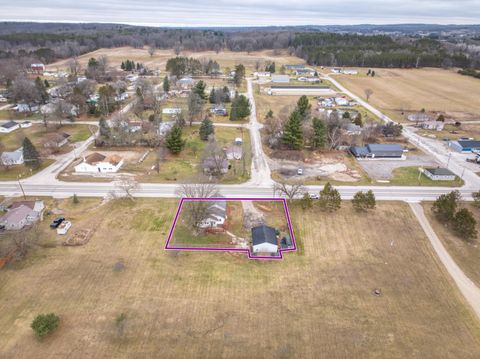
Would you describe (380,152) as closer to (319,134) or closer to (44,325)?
(319,134)

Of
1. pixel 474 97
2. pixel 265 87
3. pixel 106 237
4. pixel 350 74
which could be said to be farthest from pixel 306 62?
pixel 106 237

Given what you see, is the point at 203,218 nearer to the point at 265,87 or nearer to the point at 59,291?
the point at 59,291

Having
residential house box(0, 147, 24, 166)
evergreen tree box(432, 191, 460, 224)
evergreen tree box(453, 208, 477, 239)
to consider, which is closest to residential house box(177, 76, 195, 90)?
residential house box(0, 147, 24, 166)

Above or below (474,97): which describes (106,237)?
below

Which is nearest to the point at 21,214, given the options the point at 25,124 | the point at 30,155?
the point at 30,155

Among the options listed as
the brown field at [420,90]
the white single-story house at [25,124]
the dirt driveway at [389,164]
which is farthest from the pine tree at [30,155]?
the brown field at [420,90]

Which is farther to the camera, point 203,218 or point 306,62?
point 306,62
